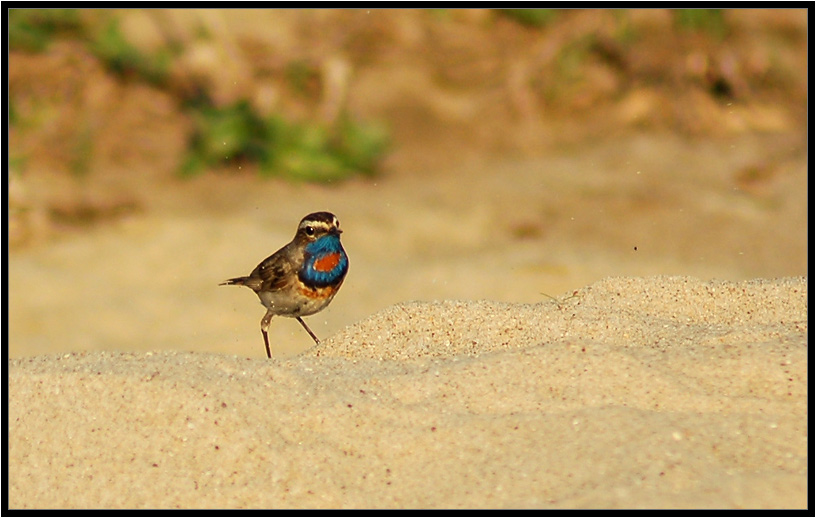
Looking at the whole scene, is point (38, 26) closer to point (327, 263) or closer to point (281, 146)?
point (281, 146)

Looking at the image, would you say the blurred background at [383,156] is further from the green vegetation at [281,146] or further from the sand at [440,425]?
the sand at [440,425]

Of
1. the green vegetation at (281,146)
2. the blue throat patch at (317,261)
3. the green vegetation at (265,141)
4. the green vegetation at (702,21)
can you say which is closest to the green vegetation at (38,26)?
the green vegetation at (265,141)

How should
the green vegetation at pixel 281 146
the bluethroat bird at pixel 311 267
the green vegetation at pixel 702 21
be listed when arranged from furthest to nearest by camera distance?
the green vegetation at pixel 702 21 → the green vegetation at pixel 281 146 → the bluethroat bird at pixel 311 267

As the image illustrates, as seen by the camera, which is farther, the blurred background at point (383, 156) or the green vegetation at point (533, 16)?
the green vegetation at point (533, 16)

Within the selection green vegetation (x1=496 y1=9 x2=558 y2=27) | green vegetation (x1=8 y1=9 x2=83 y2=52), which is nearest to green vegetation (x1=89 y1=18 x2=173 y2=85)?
green vegetation (x1=8 y1=9 x2=83 y2=52)

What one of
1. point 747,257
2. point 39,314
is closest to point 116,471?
point 39,314

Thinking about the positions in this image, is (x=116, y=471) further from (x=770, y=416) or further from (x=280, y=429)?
(x=770, y=416)

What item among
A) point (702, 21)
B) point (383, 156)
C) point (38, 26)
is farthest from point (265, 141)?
point (702, 21)

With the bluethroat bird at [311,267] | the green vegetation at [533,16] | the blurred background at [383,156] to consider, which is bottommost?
the blurred background at [383,156]
